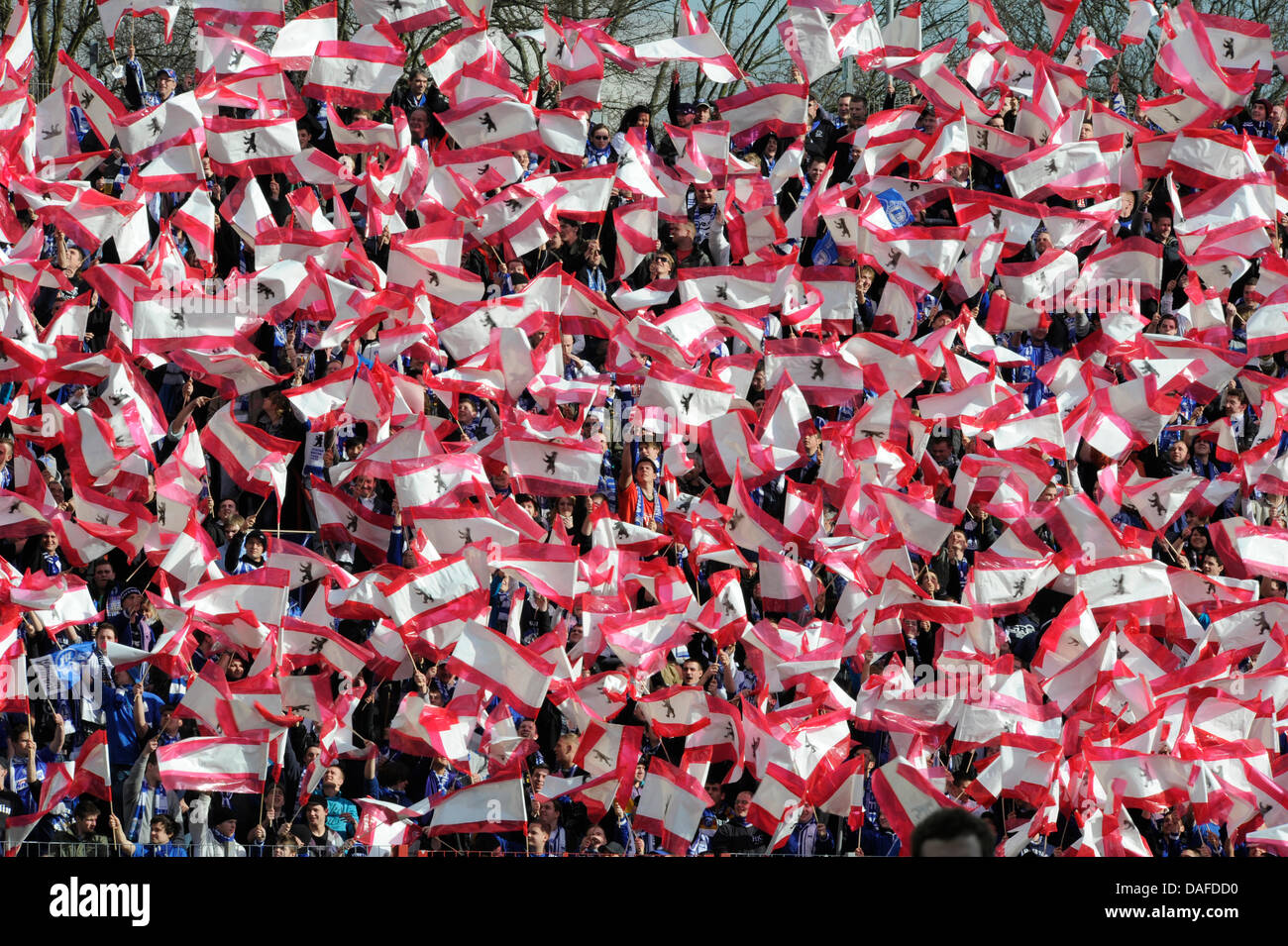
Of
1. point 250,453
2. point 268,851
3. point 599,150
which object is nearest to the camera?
point 268,851

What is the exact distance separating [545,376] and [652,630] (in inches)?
75.3

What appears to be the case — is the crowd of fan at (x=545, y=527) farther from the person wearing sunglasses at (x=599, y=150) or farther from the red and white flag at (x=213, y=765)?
the red and white flag at (x=213, y=765)

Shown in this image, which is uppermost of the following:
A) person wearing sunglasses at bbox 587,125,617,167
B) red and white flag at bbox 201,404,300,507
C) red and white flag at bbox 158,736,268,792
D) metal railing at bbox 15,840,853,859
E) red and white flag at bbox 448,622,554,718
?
person wearing sunglasses at bbox 587,125,617,167

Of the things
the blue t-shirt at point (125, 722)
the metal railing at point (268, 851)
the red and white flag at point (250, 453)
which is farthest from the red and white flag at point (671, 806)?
the red and white flag at point (250, 453)

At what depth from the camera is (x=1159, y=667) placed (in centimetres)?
1030

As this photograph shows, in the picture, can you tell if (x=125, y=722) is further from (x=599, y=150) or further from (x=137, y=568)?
(x=599, y=150)

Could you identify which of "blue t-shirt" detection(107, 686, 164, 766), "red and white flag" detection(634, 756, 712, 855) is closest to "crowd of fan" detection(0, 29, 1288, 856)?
"blue t-shirt" detection(107, 686, 164, 766)

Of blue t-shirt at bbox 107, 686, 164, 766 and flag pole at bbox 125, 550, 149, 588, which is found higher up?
flag pole at bbox 125, 550, 149, 588

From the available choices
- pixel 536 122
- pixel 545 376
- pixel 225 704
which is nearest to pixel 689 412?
pixel 545 376

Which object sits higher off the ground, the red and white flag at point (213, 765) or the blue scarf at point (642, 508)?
the blue scarf at point (642, 508)

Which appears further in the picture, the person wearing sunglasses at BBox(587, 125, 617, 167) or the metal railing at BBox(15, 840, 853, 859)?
the person wearing sunglasses at BBox(587, 125, 617, 167)

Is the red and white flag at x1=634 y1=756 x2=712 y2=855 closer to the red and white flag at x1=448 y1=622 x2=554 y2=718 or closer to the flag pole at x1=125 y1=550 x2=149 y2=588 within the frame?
the red and white flag at x1=448 y1=622 x2=554 y2=718

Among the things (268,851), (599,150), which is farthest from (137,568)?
(599,150)

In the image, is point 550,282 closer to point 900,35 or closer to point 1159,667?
point 900,35
